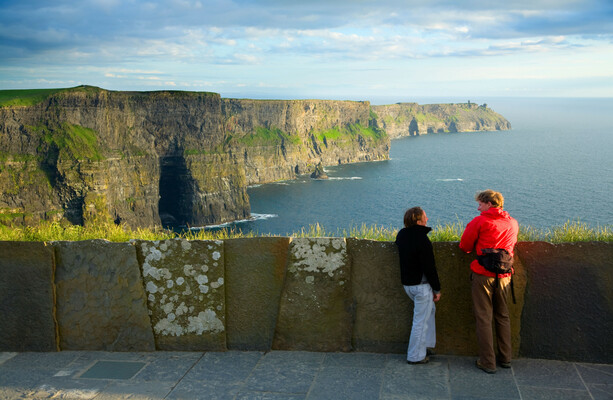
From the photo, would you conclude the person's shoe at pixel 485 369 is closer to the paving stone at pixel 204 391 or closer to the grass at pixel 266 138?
the paving stone at pixel 204 391

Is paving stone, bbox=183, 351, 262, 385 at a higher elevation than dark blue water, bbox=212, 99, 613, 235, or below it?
higher

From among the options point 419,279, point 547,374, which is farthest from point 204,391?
point 547,374

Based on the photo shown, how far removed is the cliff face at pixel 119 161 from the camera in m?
97.9

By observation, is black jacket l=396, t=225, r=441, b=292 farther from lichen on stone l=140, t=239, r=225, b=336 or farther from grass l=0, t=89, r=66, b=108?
grass l=0, t=89, r=66, b=108

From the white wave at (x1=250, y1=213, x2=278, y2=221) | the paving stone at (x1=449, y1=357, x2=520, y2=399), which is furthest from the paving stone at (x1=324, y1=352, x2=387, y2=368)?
the white wave at (x1=250, y1=213, x2=278, y2=221)

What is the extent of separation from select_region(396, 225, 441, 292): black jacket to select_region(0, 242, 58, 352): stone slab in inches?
194

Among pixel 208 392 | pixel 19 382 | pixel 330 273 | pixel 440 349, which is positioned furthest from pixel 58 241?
pixel 440 349

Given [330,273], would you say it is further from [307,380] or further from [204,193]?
[204,193]

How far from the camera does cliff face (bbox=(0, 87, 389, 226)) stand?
97.9 meters

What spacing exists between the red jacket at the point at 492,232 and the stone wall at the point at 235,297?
49 centimetres

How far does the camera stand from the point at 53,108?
10244 centimetres

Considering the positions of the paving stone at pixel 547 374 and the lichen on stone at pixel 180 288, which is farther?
the lichen on stone at pixel 180 288

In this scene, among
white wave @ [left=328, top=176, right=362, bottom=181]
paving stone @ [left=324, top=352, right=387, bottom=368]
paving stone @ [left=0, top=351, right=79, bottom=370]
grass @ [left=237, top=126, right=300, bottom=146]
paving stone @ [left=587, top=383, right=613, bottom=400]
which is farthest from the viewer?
grass @ [left=237, top=126, right=300, bottom=146]

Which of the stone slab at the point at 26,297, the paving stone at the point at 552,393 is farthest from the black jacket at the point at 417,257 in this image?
the stone slab at the point at 26,297
